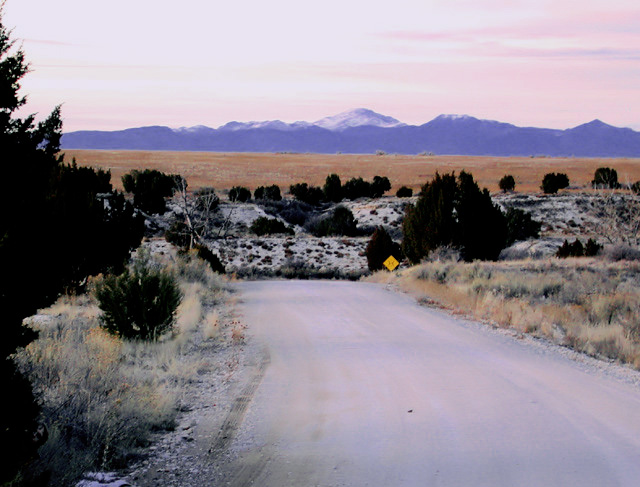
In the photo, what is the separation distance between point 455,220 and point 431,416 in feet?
76.1

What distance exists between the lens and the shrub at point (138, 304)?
12.4 meters

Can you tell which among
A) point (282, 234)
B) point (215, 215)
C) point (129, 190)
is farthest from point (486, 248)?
point (129, 190)

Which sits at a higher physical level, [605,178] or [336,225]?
[605,178]

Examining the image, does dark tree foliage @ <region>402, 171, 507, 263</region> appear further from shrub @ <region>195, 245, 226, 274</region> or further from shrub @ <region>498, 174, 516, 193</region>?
shrub @ <region>498, 174, 516, 193</region>

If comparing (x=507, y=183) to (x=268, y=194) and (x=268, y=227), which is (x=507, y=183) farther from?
(x=268, y=227)

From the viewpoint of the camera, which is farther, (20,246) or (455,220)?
(455,220)

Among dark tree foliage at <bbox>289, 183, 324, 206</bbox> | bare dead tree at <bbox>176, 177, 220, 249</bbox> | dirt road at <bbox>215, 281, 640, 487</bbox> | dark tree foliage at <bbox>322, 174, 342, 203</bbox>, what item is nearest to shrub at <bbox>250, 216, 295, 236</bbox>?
bare dead tree at <bbox>176, 177, 220, 249</bbox>

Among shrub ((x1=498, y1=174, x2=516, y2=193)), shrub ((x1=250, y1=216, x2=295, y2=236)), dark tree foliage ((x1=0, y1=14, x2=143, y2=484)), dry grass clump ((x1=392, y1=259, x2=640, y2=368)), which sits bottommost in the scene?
shrub ((x1=250, y1=216, x2=295, y2=236))

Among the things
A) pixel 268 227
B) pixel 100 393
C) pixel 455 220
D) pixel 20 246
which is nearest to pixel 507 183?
pixel 268 227

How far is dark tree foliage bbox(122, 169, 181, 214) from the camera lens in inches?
2071

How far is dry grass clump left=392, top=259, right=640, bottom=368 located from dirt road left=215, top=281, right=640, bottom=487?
3.18ft

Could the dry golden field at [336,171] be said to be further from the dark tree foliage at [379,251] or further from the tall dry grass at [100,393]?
the tall dry grass at [100,393]

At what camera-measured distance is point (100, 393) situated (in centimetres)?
742

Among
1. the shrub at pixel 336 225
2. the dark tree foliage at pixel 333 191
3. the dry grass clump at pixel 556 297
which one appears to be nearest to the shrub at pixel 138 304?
the dry grass clump at pixel 556 297
